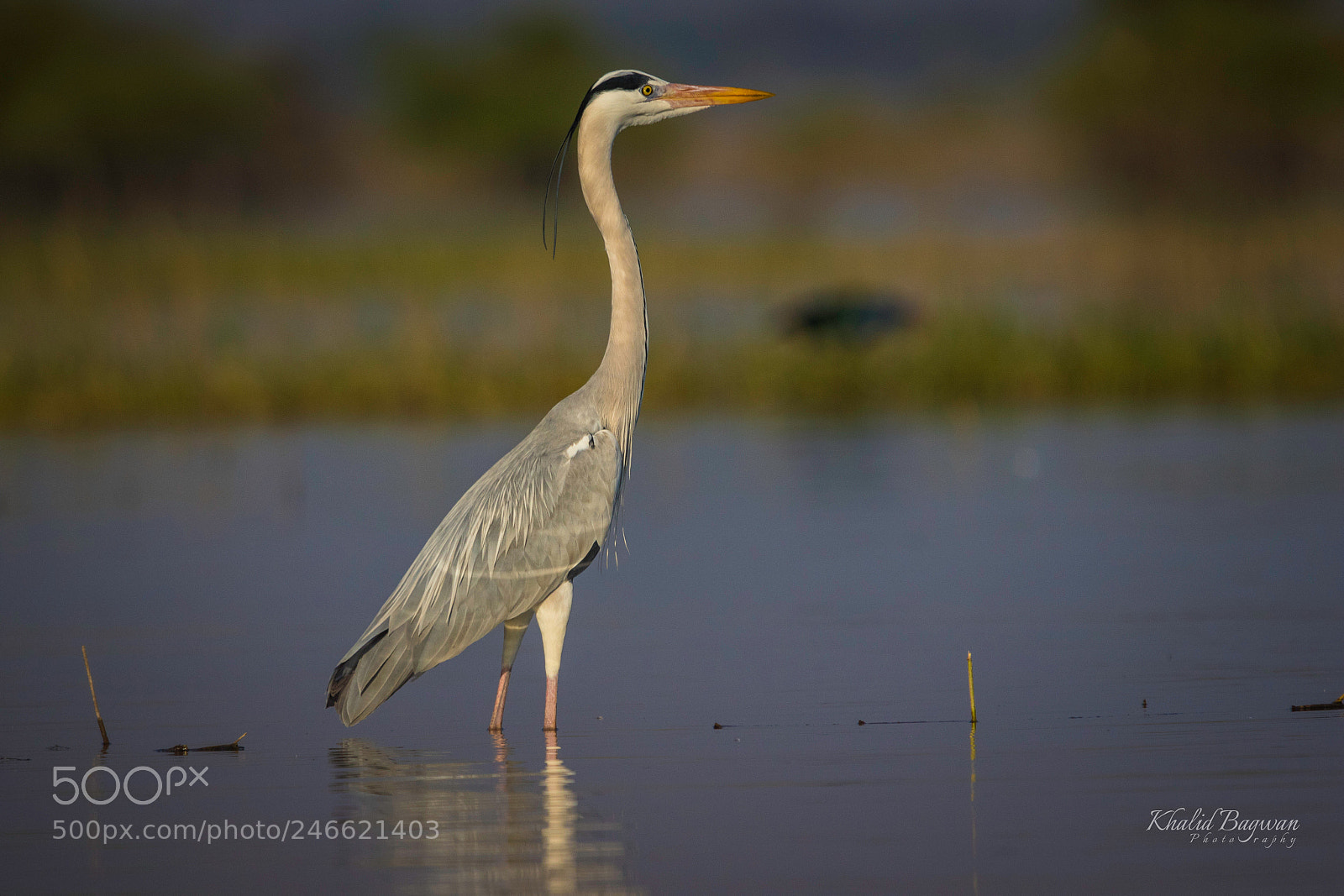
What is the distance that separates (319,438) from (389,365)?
1.51 meters

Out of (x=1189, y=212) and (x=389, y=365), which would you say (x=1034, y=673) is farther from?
(x=1189, y=212)

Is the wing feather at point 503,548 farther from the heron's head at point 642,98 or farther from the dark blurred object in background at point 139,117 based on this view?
the dark blurred object in background at point 139,117

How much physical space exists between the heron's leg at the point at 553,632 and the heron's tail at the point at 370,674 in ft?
1.41

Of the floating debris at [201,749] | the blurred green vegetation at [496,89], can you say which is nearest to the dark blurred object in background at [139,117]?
the blurred green vegetation at [496,89]

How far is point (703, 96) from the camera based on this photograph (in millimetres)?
6211

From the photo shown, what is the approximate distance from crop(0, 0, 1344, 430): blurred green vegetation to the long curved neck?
26.9ft

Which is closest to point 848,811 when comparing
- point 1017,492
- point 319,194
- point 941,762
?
point 941,762

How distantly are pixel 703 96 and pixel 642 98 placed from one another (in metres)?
0.23

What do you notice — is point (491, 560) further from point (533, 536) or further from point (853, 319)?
point (853, 319)

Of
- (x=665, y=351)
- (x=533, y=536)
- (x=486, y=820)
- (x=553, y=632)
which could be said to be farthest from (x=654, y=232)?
(x=486, y=820)

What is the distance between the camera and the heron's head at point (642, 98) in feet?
20.2

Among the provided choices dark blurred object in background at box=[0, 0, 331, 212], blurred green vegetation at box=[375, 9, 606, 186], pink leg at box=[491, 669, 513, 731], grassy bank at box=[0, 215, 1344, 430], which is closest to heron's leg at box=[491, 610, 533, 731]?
pink leg at box=[491, 669, 513, 731]

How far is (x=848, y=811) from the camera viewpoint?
4.10 meters

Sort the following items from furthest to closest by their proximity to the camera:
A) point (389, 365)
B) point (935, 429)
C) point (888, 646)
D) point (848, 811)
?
point (389, 365) < point (935, 429) < point (888, 646) < point (848, 811)
